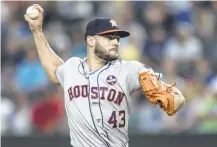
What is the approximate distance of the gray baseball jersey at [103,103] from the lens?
6.04 metres

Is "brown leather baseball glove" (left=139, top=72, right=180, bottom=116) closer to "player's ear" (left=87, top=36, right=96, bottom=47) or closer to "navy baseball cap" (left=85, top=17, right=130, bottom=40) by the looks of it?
"navy baseball cap" (left=85, top=17, right=130, bottom=40)

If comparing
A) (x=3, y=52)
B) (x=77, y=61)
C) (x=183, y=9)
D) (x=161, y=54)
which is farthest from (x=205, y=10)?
(x=77, y=61)

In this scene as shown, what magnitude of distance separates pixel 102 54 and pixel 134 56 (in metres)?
5.28

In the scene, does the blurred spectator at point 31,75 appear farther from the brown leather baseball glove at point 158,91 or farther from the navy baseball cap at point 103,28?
the brown leather baseball glove at point 158,91

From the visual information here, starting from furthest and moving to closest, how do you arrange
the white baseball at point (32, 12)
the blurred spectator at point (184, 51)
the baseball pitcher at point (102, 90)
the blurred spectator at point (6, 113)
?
the blurred spectator at point (184, 51), the blurred spectator at point (6, 113), the white baseball at point (32, 12), the baseball pitcher at point (102, 90)

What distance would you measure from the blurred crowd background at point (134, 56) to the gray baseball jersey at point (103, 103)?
348 centimetres

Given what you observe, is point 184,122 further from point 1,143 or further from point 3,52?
point 3,52

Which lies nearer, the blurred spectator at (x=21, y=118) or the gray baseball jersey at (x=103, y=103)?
the gray baseball jersey at (x=103, y=103)

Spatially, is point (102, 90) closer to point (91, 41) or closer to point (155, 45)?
point (91, 41)

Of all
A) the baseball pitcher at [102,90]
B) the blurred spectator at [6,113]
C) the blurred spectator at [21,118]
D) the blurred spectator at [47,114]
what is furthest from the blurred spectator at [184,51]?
the baseball pitcher at [102,90]

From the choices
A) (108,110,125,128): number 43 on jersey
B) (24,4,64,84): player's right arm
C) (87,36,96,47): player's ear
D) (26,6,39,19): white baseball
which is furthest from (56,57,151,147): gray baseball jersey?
(26,6,39,19): white baseball

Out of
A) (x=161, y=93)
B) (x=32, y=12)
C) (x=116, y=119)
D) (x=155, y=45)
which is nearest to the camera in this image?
(x=161, y=93)

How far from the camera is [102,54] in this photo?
611cm

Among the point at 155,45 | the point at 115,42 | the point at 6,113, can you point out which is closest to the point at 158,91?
the point at 115,42
